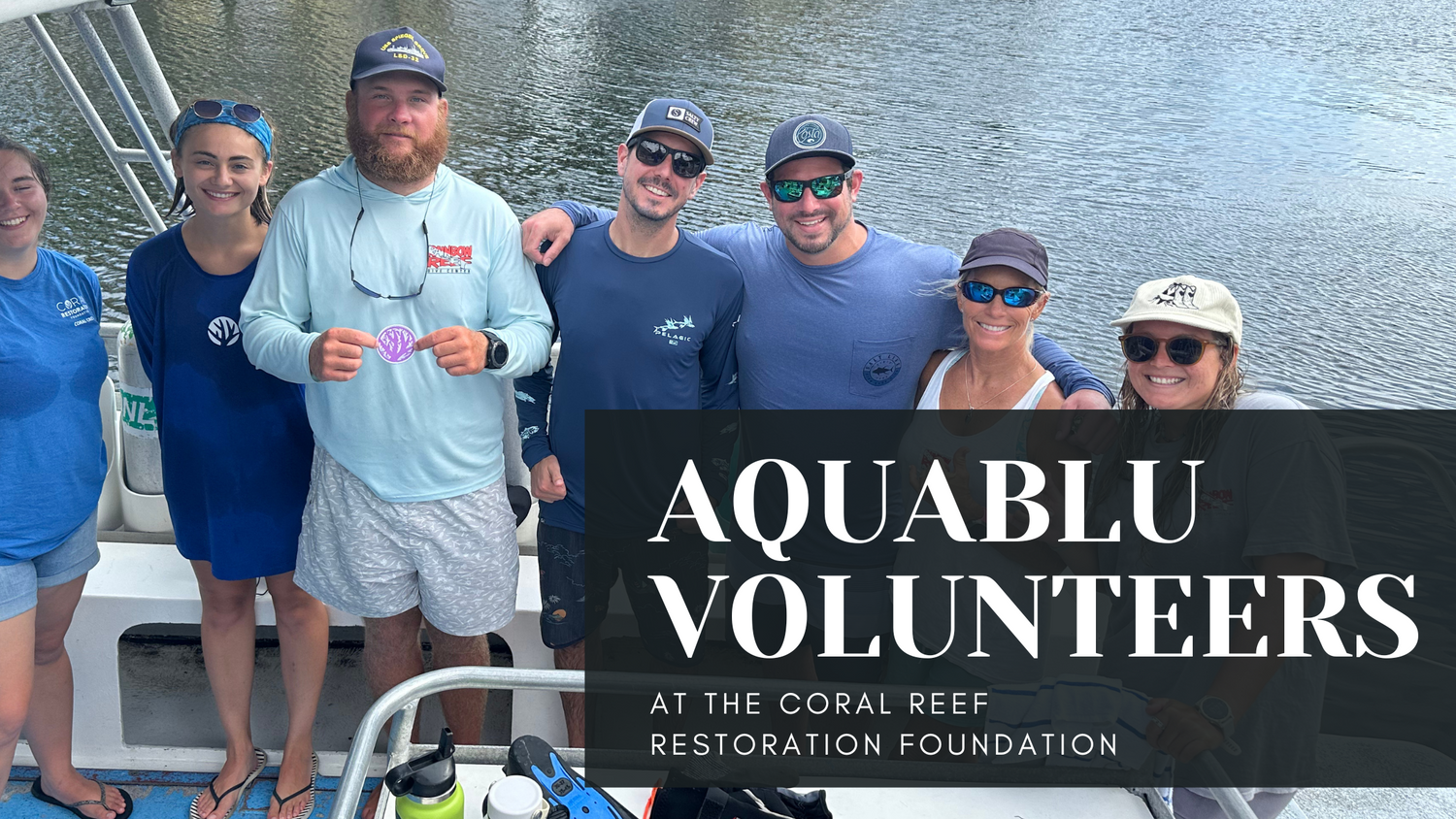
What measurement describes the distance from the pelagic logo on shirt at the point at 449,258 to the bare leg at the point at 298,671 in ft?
2.85

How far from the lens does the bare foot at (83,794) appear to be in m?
2.49

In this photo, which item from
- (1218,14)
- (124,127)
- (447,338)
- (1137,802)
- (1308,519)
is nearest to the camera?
→ (1308,519)

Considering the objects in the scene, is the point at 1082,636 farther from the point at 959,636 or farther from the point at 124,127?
the point at 124,127

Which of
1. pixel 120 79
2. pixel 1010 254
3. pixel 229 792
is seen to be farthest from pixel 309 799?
pixel 120 79

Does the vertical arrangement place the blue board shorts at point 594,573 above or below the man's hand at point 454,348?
Result: below

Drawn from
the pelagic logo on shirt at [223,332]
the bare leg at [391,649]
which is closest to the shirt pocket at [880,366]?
the bare leg at [391,649]

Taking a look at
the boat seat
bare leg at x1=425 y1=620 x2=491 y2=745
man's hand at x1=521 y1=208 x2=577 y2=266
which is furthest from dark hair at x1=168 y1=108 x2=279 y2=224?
the boat seat

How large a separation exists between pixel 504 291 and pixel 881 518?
38.5 inches

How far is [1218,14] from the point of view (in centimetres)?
2478

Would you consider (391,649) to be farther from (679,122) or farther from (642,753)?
(679,122)

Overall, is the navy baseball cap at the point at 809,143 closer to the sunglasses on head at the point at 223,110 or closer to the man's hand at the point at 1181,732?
the sunglasses on head at the point at 223,110

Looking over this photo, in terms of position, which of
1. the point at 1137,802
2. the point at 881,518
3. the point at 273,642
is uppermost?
the point at 881,518

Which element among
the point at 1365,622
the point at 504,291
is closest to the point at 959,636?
the point at 504,291

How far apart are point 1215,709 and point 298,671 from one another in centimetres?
199
